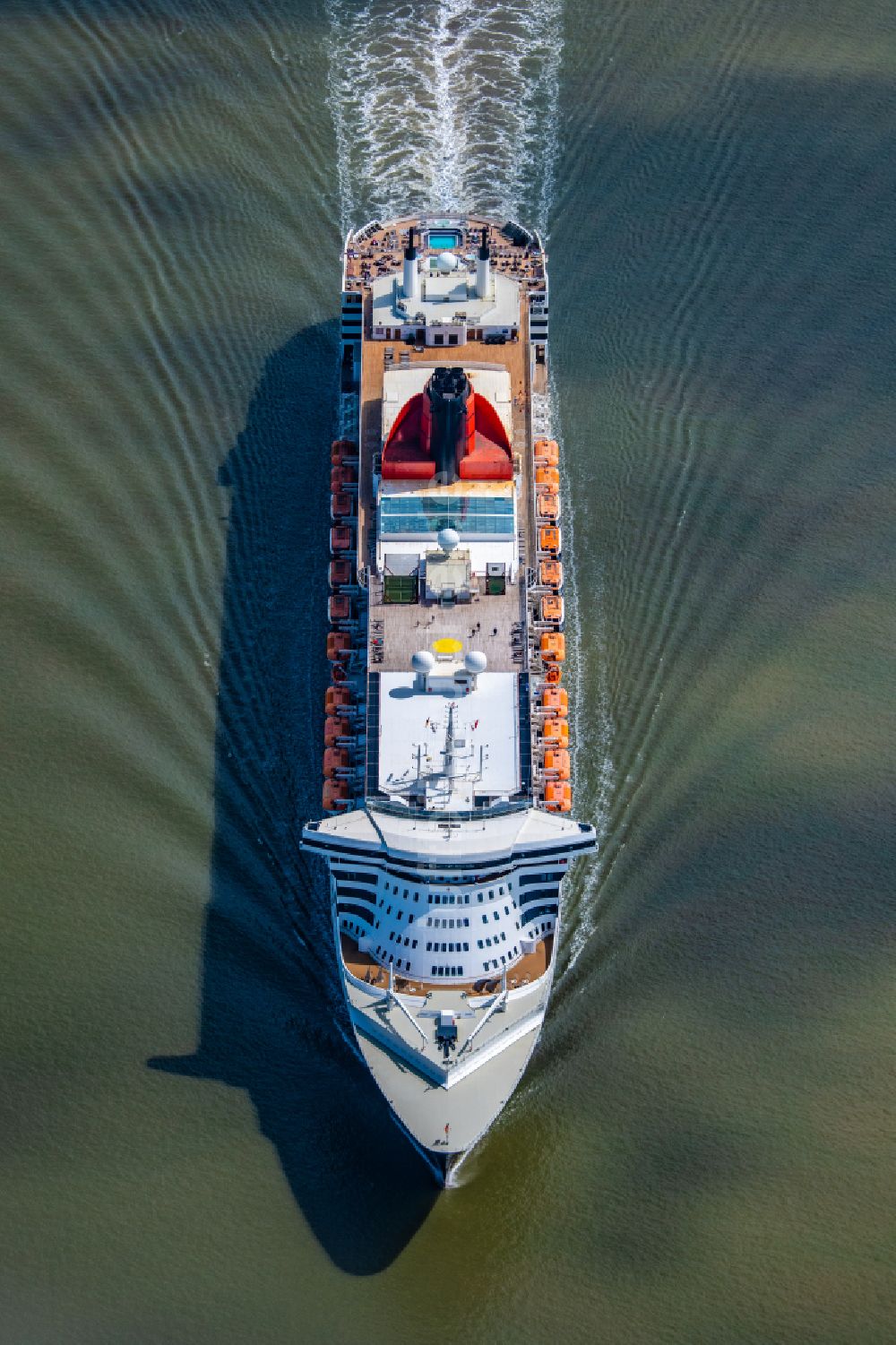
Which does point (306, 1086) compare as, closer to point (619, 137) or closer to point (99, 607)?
point (99, 607)

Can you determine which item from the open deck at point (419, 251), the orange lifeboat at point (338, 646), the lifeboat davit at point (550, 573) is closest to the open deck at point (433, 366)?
the lifeboat davit at point (550, 573)

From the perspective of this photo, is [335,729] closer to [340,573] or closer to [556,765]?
[340,573]

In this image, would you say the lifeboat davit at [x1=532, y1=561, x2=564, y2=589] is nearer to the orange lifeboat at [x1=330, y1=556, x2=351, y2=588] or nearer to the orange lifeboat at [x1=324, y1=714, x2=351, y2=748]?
the orange lifeboat at [x1=330, y1=556, x2=351, y2=588]

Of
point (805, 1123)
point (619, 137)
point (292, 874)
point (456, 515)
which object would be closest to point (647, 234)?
point (619, 137)

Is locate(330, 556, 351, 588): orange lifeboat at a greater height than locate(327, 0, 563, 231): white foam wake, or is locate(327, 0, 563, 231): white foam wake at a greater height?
locate(327, 0, 563, 231): white foam wake

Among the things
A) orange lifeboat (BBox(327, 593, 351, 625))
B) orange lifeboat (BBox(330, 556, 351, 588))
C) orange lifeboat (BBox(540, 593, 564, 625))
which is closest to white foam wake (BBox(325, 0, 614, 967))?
orange lifeboat (BBox(330, 556, 351, 588))

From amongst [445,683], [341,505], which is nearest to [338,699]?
[445,683]

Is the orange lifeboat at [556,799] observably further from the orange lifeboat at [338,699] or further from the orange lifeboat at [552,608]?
the orange lifeboat at [338,699]
